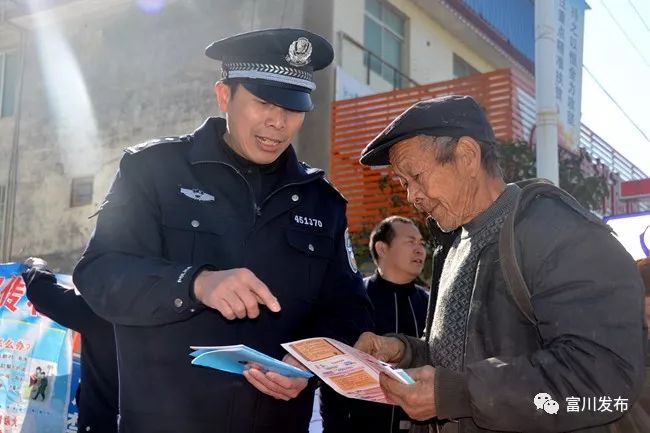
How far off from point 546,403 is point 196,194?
1391 millimetres

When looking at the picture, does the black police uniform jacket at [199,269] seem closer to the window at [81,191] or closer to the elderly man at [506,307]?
the elderly man at [506,307]

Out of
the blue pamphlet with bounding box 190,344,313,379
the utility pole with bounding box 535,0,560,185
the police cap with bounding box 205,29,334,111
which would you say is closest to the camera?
the blue pamphlet with bounding box 190,344,313,379

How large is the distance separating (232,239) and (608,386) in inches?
52.9

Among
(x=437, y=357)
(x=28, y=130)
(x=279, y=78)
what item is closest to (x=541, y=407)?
(x=437, y=357)

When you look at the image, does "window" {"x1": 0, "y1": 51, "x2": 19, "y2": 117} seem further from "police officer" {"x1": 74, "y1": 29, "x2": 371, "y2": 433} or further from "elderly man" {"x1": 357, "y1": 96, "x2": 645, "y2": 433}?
"elderly man" {"x1": 357, "y1": 96, "x2": 645, "y2": 433}

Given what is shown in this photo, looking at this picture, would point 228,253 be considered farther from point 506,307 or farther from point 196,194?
point 506,307

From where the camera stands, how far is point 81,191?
585 inches

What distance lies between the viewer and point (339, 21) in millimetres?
12711

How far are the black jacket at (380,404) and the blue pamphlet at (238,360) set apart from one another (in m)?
2.20

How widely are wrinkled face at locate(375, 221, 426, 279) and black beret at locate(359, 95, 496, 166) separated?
3139 millimetres

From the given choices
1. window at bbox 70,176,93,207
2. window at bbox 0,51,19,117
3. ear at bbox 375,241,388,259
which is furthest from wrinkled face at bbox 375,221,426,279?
window at bbox 0,51,19,117

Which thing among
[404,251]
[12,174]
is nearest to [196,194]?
[404,251]

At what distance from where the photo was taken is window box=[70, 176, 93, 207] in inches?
580

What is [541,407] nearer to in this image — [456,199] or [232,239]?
[456,199]
